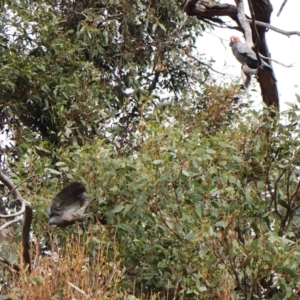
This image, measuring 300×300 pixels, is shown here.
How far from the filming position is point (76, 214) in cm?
290

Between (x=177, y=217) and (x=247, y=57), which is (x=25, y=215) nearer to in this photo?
(x=177, y=217)

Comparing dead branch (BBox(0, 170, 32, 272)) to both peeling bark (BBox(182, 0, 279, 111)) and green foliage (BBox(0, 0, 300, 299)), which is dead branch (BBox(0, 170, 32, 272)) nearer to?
green foliage (BBox(0, 0, 300, 299))

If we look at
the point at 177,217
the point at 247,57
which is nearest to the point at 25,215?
the point at 177,217

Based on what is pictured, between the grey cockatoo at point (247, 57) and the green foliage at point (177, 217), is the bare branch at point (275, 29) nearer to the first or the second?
the grey cockatoo at point (247, 57)

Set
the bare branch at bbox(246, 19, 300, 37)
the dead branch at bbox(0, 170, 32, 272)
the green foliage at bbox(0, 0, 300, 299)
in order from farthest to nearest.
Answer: the bare branch at bbox(246, 19, 300, 37) → the green foliage at bbox(0, 0, 300, 299) → the dead branch at bbox(0, 170, 32, 272)

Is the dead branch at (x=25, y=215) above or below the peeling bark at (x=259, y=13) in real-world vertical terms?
below

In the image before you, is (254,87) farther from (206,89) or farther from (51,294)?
(51,294)

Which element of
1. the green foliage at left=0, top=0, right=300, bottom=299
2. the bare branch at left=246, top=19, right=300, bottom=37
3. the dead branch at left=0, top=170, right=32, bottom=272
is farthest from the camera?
the bare branch at left=246, top=19, right=300, bottom=37

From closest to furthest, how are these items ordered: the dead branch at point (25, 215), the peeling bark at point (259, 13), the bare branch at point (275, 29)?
the dead branch at point (25, 215)
the bare branch at point (275, 29)
the peeling bark at point (259, 13)

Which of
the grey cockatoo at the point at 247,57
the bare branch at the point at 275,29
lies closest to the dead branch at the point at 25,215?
the grey cockatoo at the point at 247,57

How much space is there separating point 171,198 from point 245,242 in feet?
1.07

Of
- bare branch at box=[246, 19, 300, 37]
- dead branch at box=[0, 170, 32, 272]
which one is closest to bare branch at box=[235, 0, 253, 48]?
bare branch at box=[246, 19, 300, 37]

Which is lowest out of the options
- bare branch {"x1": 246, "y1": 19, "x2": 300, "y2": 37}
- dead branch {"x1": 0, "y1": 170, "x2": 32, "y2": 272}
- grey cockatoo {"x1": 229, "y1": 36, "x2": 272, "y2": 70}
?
dead branch {"x1": 0, "y1": 170, "x2": 32, "y2": 272}

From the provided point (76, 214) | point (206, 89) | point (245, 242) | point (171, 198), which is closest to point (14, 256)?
point (76, 214)
